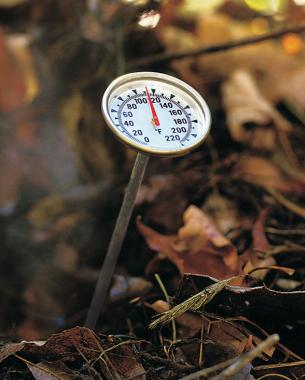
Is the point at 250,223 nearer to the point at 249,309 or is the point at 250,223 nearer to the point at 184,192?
the point at 184,192

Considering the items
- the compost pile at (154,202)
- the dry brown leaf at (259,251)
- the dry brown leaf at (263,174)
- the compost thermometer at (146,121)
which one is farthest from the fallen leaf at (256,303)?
the dry brown leaf at (263,174)

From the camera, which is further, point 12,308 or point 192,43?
point 192,43

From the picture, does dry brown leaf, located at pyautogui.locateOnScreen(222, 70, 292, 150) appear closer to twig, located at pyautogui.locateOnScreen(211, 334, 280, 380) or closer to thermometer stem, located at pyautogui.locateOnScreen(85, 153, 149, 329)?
thermometer stem, located at pyautogui.locateOnScreen(85, 153, 149, 329)

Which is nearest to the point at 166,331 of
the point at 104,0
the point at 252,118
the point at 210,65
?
the point at 252,118

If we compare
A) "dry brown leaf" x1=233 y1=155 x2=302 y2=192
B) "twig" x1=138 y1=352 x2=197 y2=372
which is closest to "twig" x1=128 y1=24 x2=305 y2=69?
"dry brown leaf" x1=233 y1=155 x2=302 y2=192

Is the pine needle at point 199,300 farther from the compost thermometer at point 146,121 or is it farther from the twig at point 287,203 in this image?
the twig at point 287,203

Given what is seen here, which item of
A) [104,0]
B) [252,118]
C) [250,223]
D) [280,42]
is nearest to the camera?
[250,223]

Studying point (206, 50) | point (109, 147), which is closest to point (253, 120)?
point (206, 50)
